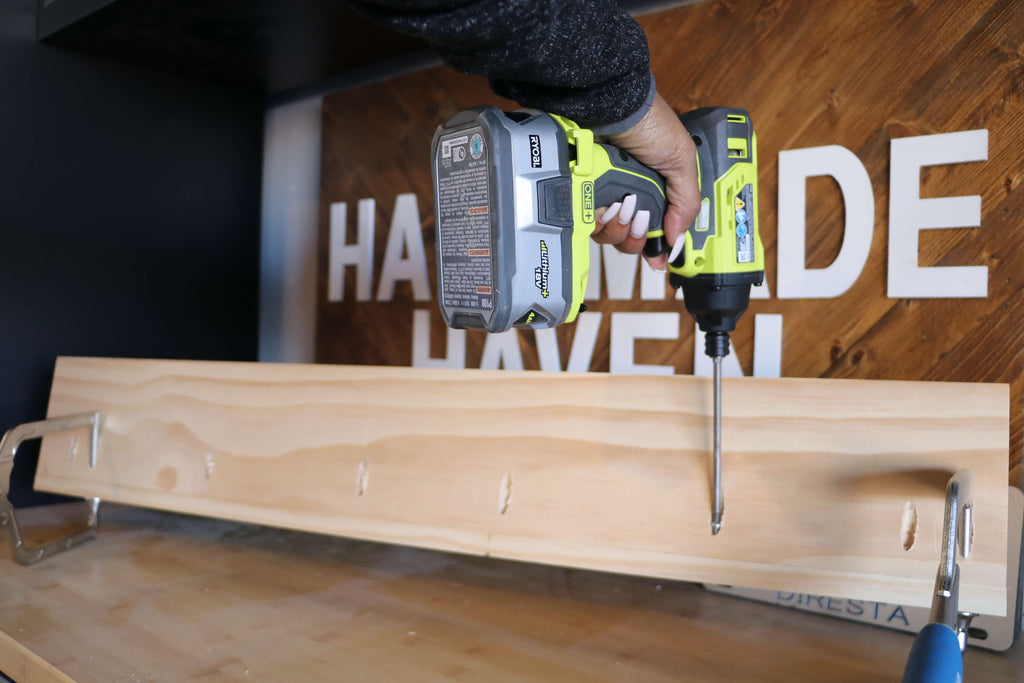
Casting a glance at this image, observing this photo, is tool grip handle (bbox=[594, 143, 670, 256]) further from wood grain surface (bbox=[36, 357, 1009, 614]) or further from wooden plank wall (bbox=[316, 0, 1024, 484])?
wooden plank wall (bbox=[316, 0, 1024, 484])

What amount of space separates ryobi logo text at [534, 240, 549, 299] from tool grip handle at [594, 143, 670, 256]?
105 millimetres

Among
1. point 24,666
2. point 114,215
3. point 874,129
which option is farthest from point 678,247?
point 114,215

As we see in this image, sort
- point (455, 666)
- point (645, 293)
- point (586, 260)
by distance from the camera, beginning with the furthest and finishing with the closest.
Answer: point (645, 293) → point (455, 666) → point (586, 260)

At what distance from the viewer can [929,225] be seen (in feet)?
3.35

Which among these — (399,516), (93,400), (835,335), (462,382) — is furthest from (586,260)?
(93,400)

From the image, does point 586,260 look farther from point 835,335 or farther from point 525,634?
point 835,335

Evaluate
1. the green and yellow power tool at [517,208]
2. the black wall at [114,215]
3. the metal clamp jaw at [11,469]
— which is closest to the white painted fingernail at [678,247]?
the green and yellow power tool at [517,208]

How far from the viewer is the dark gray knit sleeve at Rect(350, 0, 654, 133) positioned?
525 millimetres

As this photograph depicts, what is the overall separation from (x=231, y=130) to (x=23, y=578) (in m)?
1.09

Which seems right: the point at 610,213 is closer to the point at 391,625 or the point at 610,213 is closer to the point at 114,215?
the point at 391,625

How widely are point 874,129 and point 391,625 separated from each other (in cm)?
92

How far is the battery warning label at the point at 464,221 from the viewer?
60 centimetres

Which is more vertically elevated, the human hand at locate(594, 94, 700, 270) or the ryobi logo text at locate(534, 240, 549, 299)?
the human hand at locate(594, 94, 700, 270)

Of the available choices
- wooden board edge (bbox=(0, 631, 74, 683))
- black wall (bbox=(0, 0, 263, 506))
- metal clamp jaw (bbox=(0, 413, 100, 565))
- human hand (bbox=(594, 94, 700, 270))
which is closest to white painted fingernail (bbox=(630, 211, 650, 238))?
human hand (bbox=(594, 94, 700, 270))
